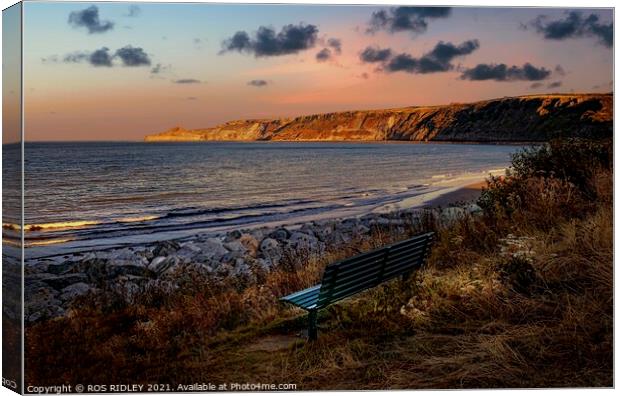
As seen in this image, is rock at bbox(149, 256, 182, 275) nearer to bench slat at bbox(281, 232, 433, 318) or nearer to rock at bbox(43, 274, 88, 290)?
rock at bbox(43, 274, 88, 290)

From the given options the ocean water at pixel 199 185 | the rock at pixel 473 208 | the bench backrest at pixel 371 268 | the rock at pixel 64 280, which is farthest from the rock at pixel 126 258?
the rock at pixel 473 208

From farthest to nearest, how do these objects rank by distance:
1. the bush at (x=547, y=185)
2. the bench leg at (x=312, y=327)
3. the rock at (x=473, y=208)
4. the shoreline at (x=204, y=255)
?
the rock at (x=473, y=208), the bush at (x=547, y=185), the shoreline at (x=204, y=255), the bench leg at (x=312, y=327)

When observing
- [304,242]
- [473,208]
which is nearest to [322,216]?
[304,242]

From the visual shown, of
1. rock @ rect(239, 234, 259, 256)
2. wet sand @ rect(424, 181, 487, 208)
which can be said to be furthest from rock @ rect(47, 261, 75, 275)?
wet sand @ rect(424, 181, 487, 208)

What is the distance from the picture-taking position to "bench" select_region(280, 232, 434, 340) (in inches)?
273

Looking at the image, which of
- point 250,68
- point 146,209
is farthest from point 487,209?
point 146,209

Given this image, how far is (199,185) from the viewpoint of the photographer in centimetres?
779

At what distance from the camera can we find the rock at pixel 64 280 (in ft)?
24.1

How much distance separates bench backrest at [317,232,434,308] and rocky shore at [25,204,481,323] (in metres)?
0.51

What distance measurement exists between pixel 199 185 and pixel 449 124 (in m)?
2.97

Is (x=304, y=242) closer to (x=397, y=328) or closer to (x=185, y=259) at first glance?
(x=185, y=259)

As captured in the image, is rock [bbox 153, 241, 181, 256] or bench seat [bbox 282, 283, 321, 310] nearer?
bench seat [bbox 282, 283, 321, 310]

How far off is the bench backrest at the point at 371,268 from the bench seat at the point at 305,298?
A: 16cm

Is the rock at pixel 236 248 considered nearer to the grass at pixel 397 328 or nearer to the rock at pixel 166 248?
the grass at pixel 397 328
